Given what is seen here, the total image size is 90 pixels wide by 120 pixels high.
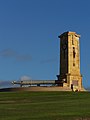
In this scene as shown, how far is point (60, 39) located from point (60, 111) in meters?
46.5

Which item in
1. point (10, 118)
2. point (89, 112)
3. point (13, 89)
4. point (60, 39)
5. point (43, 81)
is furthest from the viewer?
point (60, 39)

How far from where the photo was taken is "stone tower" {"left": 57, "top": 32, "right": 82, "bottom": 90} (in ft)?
232

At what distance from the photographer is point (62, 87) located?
214 ft

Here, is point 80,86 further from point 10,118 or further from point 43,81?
point 10,118

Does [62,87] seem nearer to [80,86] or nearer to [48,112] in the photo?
[80,86]

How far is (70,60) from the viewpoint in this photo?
71812 millimetres

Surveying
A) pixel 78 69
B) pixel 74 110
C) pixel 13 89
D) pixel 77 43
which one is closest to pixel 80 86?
pixel 78 69

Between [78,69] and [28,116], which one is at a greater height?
[78,69]

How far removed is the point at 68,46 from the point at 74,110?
42787 mm

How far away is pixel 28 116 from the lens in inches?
1030

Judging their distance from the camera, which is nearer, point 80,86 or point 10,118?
point 10,118

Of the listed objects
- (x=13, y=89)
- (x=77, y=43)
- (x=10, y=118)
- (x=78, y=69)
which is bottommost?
(x=10, y=118)

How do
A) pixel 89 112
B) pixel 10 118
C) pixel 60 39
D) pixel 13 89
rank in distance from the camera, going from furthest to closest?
pixel 60 39, pixel 13 89, pixel 89 112, pixel 10 118

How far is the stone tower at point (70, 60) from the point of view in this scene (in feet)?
232
